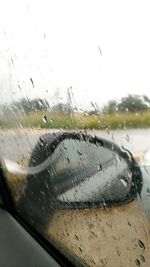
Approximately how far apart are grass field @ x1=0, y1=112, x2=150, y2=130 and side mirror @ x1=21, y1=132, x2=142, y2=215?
4 centimetres

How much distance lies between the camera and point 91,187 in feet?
4.83

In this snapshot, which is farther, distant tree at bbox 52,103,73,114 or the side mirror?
distant tree at bbox 52,103,73,114

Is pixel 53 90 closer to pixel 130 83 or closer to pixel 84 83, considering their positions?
pixel 84 83

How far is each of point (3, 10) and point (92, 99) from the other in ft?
2.02

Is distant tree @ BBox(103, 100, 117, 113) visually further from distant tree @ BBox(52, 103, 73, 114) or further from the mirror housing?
distant tree @ BBox(52, 103, 73, 114)

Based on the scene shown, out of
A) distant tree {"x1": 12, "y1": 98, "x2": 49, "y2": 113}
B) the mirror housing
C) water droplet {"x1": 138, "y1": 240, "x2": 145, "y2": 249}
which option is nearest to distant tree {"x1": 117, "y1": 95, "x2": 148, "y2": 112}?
the mirror housing

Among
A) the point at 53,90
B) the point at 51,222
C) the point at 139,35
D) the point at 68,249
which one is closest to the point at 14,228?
the point at 51,222

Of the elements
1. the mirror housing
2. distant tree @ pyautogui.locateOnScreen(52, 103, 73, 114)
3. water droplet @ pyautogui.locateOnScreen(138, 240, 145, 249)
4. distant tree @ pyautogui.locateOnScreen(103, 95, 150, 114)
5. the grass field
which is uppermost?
distant tree @ pyautogui.locateOnScreen(103, 95, 150, 114)

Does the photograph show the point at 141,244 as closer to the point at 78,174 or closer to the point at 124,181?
the point at 124,181

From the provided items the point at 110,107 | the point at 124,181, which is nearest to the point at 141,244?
the point at 124,181

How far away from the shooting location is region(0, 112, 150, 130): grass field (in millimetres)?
1016

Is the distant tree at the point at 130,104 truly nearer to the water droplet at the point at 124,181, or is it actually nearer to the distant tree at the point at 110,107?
the distant tree at the point at 110,107

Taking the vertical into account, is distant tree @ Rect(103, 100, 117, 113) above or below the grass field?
above

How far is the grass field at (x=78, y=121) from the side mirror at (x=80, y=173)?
0.04 metres
